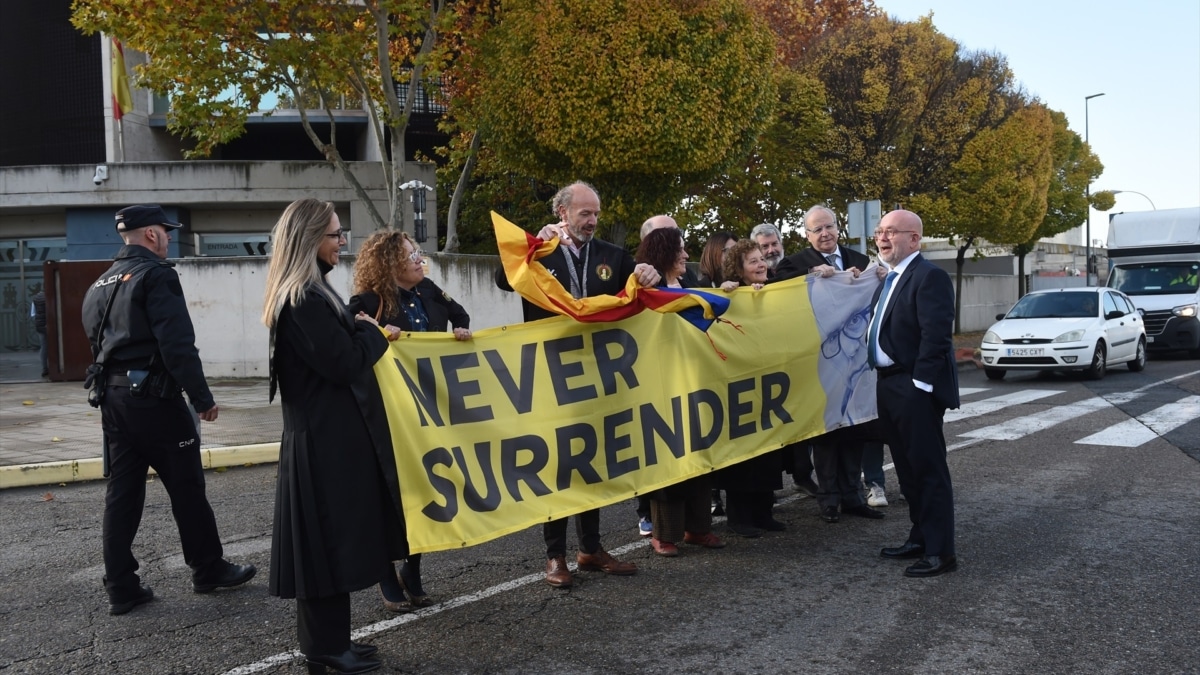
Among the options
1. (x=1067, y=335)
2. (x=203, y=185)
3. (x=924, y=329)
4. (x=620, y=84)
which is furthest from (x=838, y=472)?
(x=203, y=185)

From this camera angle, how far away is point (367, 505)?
13.8ft

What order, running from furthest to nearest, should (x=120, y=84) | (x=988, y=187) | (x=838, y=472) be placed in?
(x=988, y=187) < (x=120, y=84) < (x=838, y=472)

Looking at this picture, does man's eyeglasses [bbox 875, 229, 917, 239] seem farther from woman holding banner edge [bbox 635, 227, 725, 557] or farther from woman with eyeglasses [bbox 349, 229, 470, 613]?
woman with eyeglasses [bbox 349, 229, 470, 613]

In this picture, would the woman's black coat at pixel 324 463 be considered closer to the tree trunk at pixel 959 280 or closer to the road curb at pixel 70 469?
the road curb at pixel 70 469

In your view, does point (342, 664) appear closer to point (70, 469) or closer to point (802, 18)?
point (70, 469)

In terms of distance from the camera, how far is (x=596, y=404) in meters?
5.63

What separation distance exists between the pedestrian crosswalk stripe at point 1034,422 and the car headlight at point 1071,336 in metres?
3.17

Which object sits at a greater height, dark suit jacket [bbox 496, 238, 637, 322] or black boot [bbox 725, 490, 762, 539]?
dark suit jacket [bbox 496, 238, 637, 322]

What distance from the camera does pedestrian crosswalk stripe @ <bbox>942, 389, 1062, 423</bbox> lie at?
12.6m

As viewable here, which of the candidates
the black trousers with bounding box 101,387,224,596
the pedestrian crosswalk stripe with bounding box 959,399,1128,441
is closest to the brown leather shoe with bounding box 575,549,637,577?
the black trousers with bounding box 101,387,224,596

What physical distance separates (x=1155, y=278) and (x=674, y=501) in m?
20.3

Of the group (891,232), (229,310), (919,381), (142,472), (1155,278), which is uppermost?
(891,232)

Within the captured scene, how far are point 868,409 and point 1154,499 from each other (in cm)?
232

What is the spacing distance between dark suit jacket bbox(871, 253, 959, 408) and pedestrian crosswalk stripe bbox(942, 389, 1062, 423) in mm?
6796
